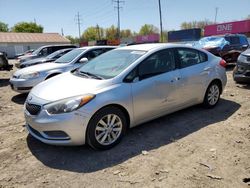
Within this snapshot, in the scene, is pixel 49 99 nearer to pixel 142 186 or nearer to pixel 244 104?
pixel 142 186

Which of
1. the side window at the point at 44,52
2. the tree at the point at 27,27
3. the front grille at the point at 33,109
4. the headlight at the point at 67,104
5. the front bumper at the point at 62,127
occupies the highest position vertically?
the tree at the point at 27,27

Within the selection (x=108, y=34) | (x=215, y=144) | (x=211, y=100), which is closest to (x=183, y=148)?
(x=215, y=144)

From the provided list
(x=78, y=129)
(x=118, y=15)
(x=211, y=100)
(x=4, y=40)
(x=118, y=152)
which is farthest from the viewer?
(x=118, y=15)

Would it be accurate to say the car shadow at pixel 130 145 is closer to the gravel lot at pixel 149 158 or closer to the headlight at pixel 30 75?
the gravel lot at pixel 149 158

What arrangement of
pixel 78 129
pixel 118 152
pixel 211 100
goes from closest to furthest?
pixel 78 129 → pixel 118 152 → pixel 211 100

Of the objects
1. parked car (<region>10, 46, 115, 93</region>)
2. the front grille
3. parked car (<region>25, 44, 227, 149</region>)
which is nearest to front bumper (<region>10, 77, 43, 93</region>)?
parked car (<region>10, 46, 115, 93</region>)

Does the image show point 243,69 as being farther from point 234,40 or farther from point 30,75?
point 234,40

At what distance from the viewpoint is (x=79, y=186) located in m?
3.04

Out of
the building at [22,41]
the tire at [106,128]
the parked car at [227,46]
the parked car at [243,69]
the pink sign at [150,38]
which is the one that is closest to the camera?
the tire at [106,128]

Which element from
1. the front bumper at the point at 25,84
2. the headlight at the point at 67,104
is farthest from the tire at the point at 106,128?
the front bumper at the point at 25,84

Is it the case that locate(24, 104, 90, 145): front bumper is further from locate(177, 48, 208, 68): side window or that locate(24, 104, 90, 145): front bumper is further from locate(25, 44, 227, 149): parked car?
locate(177, 48, 208, 68): side window

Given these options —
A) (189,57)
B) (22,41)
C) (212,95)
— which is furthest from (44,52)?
(22,41)

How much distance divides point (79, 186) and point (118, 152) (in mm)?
943

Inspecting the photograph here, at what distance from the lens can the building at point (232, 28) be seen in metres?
32.6
